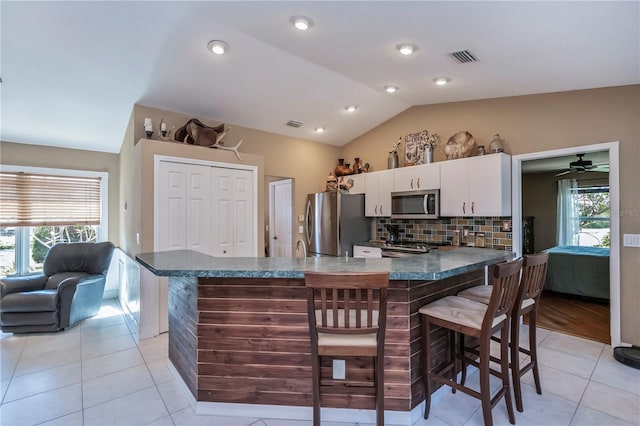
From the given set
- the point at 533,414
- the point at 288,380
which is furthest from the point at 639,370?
the point at 288,380

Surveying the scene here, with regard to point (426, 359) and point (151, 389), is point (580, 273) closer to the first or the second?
point (426, 359)

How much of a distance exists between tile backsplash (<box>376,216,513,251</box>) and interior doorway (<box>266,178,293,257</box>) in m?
1.53

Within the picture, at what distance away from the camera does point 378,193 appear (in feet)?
15.6

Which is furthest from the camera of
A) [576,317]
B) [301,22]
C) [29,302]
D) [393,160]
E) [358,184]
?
[358,184]

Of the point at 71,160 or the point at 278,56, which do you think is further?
the point at 71,160

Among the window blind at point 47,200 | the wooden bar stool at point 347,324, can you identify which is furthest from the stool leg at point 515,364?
the window blind at point 47,200

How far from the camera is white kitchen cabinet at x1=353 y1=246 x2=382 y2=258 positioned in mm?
4430

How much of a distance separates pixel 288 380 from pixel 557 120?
3.77 m

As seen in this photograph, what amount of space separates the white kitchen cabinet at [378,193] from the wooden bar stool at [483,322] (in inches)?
104

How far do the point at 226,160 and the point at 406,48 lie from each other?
249cm

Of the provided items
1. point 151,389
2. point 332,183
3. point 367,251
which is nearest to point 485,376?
point 151,389

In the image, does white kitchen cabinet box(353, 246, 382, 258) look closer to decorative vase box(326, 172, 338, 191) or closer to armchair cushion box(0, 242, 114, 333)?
decorative vase box(326, 172, 338, 191)

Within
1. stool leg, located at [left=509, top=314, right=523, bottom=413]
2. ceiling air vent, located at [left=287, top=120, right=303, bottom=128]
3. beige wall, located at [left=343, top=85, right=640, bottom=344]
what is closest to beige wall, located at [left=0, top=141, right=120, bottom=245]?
ceiling air vent, located at [left=287, top=120, right=303, bottom=128]

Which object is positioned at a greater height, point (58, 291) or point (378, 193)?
point (378, 193)
